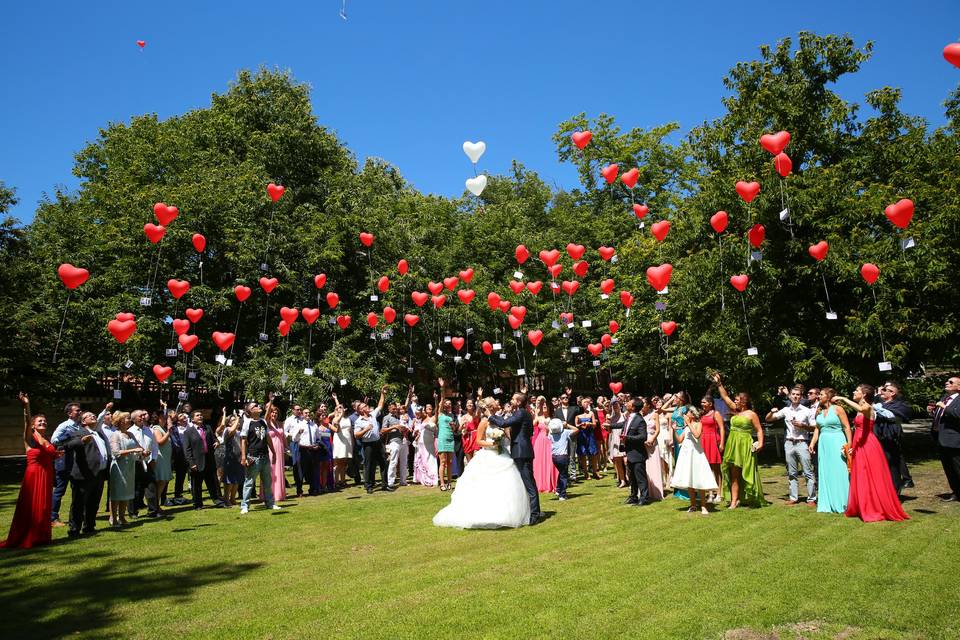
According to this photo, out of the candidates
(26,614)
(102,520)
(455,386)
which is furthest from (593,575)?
(455,386)

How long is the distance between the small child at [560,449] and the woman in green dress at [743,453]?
117 inches

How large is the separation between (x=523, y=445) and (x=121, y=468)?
6.39 meters

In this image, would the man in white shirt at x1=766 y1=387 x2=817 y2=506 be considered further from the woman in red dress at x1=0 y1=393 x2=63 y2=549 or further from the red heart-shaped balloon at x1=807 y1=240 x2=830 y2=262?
the woman in red dress at x1=0 y1=393 x2=63 y2=549

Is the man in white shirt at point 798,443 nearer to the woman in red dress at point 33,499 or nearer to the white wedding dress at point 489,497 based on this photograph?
the white wedding dress at point 489,497

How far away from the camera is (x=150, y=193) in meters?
24.0

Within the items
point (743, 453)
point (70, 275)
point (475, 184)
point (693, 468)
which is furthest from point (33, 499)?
point (475, 184)

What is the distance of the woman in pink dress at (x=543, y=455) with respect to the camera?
1382 centimetres

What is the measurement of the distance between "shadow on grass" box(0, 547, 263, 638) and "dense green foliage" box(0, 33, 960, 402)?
14.1 meters

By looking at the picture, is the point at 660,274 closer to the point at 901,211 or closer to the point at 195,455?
the point at 901,211

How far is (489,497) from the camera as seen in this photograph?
9.73 metres

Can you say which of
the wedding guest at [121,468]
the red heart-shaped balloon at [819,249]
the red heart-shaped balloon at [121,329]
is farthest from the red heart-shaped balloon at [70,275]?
the red heart-shaped balloon at [819,249]

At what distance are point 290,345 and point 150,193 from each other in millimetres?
7493

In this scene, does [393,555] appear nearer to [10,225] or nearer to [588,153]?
[10,225]

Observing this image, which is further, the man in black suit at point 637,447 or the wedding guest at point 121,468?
the man in black suit at point 637,447
